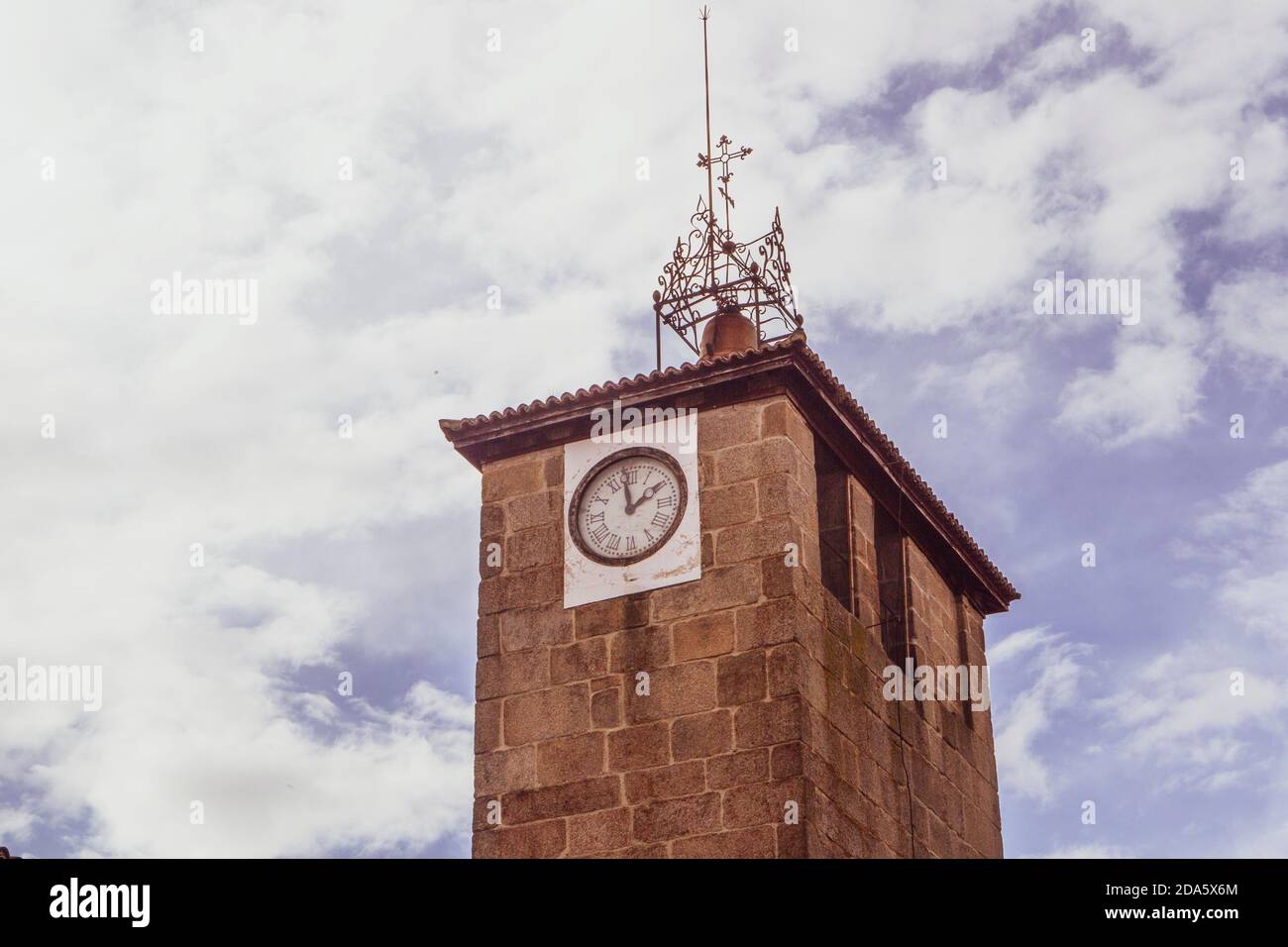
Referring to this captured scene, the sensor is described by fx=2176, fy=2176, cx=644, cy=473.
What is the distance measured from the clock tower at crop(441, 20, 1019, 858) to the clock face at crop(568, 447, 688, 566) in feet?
0.06

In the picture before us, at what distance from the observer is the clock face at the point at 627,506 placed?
16359 mm

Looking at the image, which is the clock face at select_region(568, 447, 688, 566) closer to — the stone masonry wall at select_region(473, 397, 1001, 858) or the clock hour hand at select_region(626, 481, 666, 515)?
the clock hour hand at select_region(626, 481, 666, 515)

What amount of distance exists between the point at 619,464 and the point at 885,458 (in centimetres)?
230

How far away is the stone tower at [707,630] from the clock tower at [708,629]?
0.02m

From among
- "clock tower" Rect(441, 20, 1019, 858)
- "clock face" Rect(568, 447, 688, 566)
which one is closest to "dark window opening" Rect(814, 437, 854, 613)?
"clock tower" Rect(441, 20, 1019, 858)

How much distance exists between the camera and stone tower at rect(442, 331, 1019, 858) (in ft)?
50.1

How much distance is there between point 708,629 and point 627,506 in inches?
51.8

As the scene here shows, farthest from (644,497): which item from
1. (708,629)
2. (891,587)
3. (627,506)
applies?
(891,587)

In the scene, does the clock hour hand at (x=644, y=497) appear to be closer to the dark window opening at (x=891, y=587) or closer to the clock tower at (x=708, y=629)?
the clock tower at (x=708, y=629)

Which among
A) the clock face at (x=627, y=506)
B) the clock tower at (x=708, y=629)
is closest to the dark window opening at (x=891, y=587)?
the clock tower at (x=708, y=629)

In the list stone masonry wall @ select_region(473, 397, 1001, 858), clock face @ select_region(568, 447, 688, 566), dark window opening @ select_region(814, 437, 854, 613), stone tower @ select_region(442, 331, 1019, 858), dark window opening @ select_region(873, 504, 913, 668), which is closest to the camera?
stone masonry wall @ select_region(473, 397, 1001, 858)
